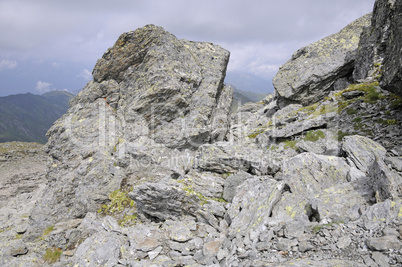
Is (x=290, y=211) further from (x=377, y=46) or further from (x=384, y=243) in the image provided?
(x=377, y=46)

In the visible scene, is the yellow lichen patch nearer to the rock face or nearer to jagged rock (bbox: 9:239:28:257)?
the rock face

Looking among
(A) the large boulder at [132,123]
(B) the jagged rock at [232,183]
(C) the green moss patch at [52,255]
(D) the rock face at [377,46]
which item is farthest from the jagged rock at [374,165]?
(C) the green moss patch at [52,255]

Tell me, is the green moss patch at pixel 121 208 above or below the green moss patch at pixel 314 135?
below

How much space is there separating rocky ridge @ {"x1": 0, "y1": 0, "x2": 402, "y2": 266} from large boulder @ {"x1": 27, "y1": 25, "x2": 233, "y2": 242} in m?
0.16

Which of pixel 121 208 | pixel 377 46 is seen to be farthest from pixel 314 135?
pixel 121 208

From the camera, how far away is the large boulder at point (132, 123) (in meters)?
25.5

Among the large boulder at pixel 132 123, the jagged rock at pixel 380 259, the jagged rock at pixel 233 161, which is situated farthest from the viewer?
the large boulder at pixel 132 123

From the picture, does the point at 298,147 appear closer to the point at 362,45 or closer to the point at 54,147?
the point at 362,45

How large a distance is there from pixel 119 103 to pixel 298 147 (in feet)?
82.6

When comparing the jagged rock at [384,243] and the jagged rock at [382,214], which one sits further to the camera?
the jagged rock at [382,214]

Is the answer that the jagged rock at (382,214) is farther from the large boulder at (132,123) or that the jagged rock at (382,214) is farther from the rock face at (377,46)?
the large boulder at (132,123)

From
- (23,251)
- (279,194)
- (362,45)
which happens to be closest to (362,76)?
(362,45)

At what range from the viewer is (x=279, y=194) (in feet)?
47.3

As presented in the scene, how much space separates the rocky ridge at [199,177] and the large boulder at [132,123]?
160mm
